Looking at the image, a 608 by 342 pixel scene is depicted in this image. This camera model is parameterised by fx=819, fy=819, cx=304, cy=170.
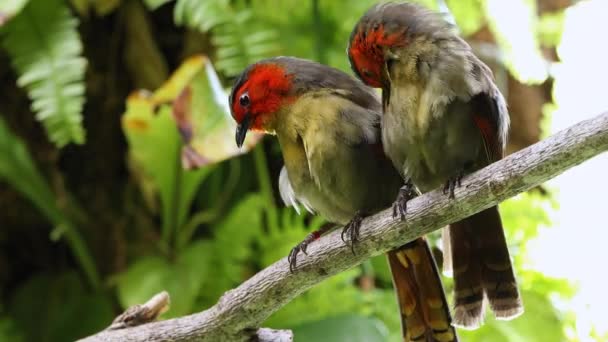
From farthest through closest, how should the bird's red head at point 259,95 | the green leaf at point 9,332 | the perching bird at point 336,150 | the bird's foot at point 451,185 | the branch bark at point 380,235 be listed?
the green leaf at point 9,332, the bird's red head at point 259,95, the perching bird at point 336,150, the bird's foot at point 451,185, the branch bark at point 380,235

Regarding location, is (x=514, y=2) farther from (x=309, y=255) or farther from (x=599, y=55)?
(x=309, y=255)

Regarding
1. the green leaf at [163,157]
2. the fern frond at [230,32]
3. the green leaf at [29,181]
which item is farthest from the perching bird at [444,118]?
the green leaf at [29,181]

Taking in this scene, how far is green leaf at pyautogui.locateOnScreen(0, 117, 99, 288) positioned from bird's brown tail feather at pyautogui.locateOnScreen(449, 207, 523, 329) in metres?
1.37

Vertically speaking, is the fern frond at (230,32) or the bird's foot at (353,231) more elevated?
the fern frond at (230,32)

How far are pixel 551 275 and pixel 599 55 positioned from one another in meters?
0.73

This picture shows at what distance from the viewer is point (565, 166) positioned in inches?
44.8

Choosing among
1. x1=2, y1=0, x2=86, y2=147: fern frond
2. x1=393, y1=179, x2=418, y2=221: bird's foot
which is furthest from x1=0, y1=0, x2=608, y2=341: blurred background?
x1=393, y1=179, x2=418, y2=221: bird's foot

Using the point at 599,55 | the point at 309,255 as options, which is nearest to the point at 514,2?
the point at 599,55

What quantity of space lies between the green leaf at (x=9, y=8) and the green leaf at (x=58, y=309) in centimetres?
90

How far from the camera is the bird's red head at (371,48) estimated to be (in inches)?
56.6

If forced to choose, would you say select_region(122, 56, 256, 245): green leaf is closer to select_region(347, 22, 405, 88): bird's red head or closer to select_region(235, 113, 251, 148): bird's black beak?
select_region(235, 113, 251, 148): bird's black beak

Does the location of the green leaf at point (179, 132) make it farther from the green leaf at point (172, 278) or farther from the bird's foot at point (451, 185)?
the bird's foot at point (451, 185)

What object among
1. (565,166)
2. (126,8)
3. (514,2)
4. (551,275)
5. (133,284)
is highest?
(126,8)

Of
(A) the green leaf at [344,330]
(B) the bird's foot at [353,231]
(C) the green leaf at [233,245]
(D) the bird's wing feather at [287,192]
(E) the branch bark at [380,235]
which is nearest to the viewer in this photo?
(E) the branch bark at [380,235]
